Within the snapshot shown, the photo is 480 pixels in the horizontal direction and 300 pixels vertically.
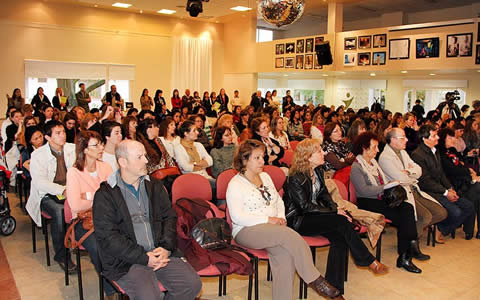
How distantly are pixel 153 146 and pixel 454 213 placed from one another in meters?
3.73

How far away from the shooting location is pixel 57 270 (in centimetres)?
415

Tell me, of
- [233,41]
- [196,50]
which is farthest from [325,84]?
[196,50]

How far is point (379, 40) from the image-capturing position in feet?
43.9

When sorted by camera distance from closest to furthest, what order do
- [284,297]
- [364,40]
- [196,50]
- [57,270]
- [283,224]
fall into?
1. [284,297]
2. [283,224]
3. [57,270]
4. [364,40]
5. [196,50]

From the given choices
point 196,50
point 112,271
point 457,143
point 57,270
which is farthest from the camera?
point 196,50

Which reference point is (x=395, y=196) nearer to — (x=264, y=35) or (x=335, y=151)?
(x=335, y=151)

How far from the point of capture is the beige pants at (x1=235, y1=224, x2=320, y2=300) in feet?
10.8

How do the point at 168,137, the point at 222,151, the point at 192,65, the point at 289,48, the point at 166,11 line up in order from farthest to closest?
1. the point at 192,65
2. the point at 166,11
3. the point at 289,48
4. the point at 168,137
5. the point at 222,151

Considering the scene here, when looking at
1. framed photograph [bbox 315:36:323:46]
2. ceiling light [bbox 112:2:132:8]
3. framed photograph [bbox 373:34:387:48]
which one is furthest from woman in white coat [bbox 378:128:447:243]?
ceiling light [bbox 112:2:132:8]

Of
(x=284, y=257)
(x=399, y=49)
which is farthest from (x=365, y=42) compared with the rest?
(x=284, y=257)

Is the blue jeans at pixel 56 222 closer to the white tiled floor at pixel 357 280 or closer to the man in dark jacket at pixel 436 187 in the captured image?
the white tiled floor at pixel 357 280

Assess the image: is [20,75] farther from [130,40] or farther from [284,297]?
[284,297]

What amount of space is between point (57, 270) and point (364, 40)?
39.9ft

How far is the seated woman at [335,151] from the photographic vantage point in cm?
558
